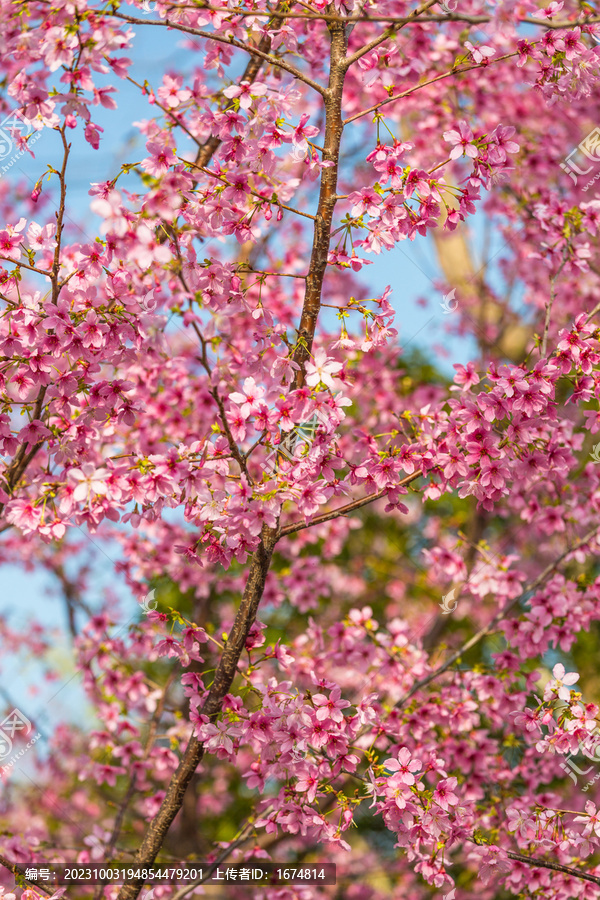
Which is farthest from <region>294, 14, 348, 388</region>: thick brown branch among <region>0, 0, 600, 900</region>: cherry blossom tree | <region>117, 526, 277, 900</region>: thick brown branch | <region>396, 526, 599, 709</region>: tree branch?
<region>396, 526, 599, 709</region>: tree branch

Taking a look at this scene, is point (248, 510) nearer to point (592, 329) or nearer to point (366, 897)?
point (592, 329)

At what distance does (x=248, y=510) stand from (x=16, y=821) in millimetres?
8721

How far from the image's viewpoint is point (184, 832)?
697cm

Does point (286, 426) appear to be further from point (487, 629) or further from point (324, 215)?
point (487, 629)

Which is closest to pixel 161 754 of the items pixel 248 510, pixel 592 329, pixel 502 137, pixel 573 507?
pixel 248 510

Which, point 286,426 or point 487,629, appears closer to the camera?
point 286,426

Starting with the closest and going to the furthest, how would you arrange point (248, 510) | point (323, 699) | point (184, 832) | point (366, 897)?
point (248, 510)
point (323, 699)
point (184, 832)
point (366, 897)

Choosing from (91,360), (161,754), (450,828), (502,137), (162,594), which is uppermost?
(162,594)

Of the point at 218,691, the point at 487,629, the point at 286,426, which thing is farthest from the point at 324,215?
the point at 487,629

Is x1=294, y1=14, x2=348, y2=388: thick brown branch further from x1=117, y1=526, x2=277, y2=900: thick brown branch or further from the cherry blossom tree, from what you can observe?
x1=117, y1=526, x2=277, y2=900: thick brown branch

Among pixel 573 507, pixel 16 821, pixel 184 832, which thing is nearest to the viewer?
pixel 573 507

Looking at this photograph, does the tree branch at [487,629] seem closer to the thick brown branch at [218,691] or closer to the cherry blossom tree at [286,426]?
the cherry blossom tree at [286,426]

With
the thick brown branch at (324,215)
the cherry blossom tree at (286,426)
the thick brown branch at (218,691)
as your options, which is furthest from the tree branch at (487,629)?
the thick brown branch at (324,215)

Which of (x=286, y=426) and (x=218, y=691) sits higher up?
(x=286, y=426)
